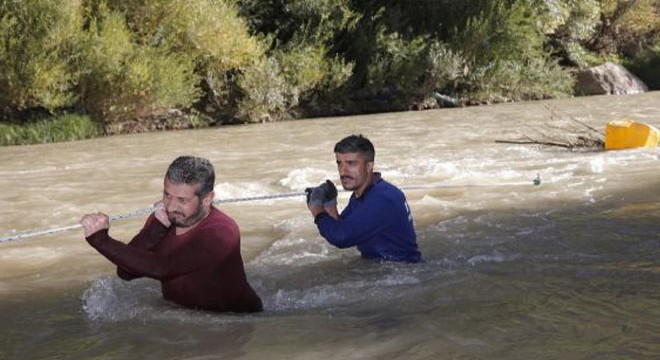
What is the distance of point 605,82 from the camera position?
105 ft

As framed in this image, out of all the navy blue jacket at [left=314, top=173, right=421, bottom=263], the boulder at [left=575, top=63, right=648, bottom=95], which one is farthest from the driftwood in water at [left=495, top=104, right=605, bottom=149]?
the boulder at [left=575, top=63, right=648, bottom=95]

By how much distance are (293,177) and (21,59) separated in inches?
452

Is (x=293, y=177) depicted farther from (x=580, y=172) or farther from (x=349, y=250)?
(x=349, y=250)

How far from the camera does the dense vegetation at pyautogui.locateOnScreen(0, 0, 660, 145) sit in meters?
21.6

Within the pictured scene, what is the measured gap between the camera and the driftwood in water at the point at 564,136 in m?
13.8

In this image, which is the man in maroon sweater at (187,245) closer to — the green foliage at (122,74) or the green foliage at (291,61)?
the green foliage at (122,74)

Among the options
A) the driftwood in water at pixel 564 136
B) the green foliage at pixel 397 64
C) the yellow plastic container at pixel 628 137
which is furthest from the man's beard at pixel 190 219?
the green foliage at pixel 397 64

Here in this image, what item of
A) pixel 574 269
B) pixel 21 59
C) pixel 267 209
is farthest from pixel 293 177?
pixel 21 59

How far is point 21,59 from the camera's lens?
830 inches

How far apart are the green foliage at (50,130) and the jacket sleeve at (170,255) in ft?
57.3

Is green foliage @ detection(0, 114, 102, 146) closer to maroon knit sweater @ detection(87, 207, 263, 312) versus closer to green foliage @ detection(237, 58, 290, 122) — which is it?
green foliage @ detection(237, 58, 290, 122)

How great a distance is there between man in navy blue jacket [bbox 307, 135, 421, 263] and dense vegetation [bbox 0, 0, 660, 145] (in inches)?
656

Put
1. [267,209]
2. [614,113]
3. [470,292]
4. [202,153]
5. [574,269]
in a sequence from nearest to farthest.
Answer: [470,292] < [574,269] < [267,209] < [202,153] < [614,113]

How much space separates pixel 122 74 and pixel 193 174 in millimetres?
18605
